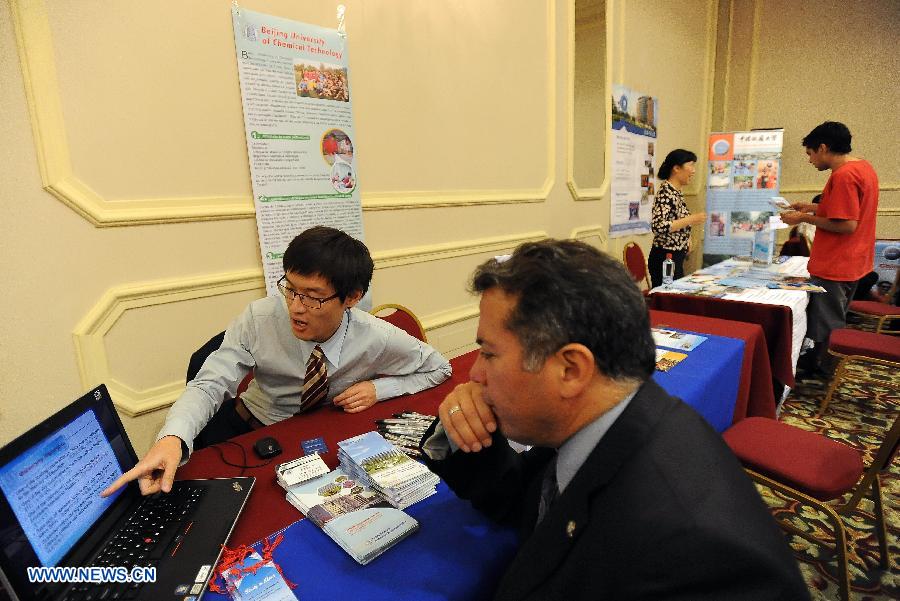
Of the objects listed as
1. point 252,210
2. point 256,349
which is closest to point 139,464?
point 256,349

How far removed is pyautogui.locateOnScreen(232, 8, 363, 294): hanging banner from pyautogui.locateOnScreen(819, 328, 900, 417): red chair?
3.18m

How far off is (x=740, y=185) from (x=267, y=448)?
5924 mm

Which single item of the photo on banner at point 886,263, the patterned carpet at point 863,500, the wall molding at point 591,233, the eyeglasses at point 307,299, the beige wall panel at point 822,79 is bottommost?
the patterned carpet at point 863,500

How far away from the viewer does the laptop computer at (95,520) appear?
0.75 metres

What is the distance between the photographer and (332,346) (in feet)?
5.57

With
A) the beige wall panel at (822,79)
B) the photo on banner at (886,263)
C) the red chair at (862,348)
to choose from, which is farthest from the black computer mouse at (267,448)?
the beige wall panel at (822,79)

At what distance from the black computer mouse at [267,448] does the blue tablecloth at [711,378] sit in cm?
125

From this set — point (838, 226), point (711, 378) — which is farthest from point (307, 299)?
point (838, 226)

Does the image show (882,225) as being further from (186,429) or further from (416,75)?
(186,429)

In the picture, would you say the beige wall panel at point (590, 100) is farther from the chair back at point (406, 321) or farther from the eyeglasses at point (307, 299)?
the eyeglasses at point (307, 299)

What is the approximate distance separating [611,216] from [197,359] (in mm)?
4481

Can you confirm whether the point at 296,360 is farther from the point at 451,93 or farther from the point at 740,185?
the point at 740,185

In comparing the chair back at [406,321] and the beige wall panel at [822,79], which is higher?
the beige wall panel at [822,79]

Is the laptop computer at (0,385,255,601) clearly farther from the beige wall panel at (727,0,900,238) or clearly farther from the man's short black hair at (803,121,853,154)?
the beige wall panel at (727,0,900,238)
